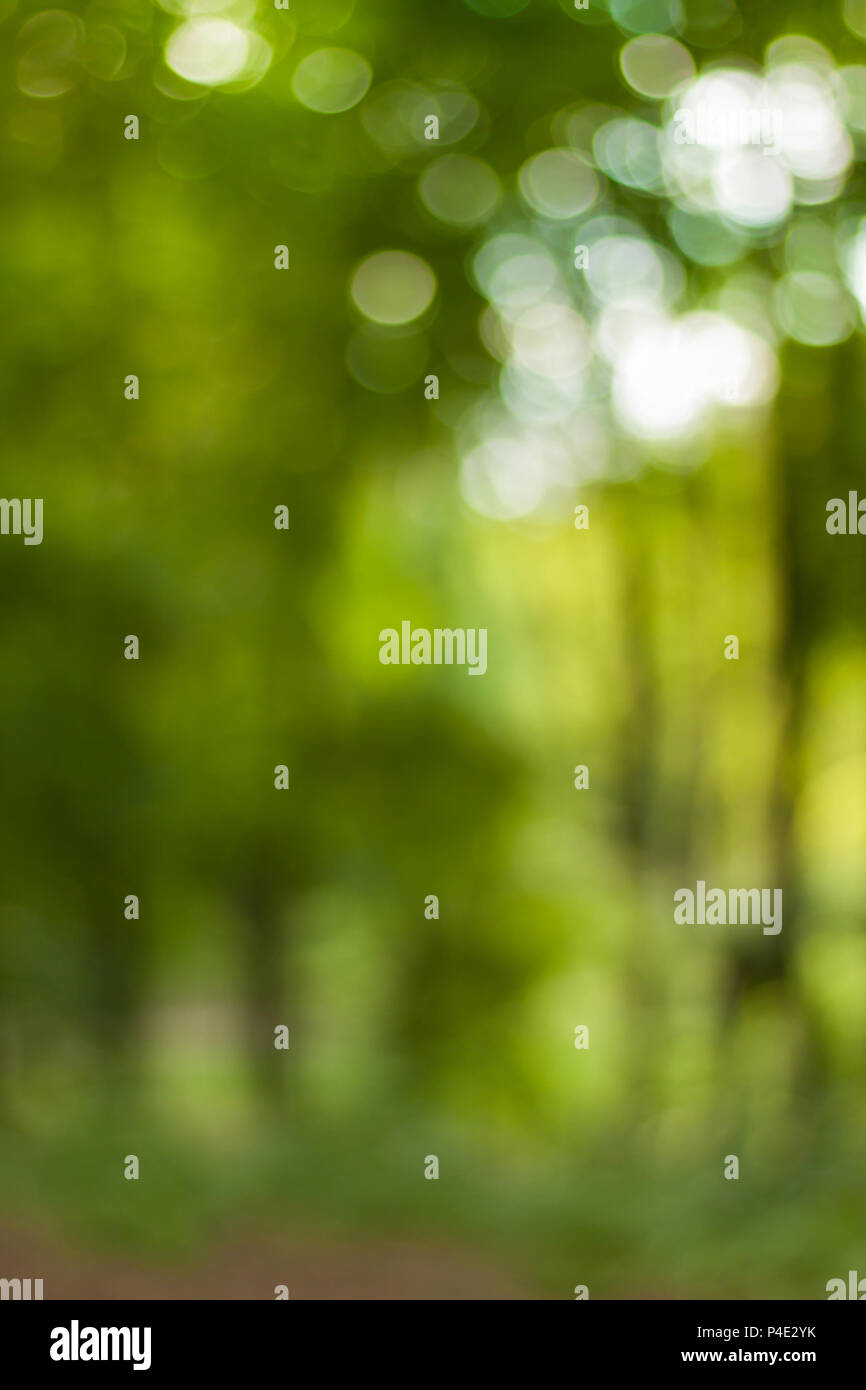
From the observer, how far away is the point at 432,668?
105 inches

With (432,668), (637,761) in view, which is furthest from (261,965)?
(637,761)

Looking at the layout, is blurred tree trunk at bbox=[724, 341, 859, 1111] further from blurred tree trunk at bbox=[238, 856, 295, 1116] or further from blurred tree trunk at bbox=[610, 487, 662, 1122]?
blurred tree trunk at bbox=[238, 856, 295, 1116]

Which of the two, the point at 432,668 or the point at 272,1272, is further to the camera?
the point at 432,668

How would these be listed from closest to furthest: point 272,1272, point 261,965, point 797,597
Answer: point 272,1272
point 797,597
point 261,965

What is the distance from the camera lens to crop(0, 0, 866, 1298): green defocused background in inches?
84.6

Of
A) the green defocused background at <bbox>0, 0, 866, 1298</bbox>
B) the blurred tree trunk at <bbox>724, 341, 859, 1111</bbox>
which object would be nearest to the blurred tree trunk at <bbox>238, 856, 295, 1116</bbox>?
the green defocused background at <bbox>0, 0, 866, 1298</bbox>

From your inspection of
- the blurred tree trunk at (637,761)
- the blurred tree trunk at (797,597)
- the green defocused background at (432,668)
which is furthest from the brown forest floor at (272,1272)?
the blurred tree trunk at (797,597)

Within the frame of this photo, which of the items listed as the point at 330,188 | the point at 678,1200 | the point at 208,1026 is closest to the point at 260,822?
the point at 208,1026

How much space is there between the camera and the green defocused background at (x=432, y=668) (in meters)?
2.15

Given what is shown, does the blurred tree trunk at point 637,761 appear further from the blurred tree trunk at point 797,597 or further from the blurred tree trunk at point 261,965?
the blurred tree trunk at point 261,965

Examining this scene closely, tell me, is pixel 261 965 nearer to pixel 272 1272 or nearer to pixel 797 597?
pixel 272 1272

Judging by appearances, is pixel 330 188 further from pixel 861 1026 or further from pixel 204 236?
pixel 861 1026

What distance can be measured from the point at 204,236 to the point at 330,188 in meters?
0.28

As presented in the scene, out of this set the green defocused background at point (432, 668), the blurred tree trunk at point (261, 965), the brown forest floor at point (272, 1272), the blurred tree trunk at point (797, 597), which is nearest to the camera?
the brown forest floor at point (272, 1272)
